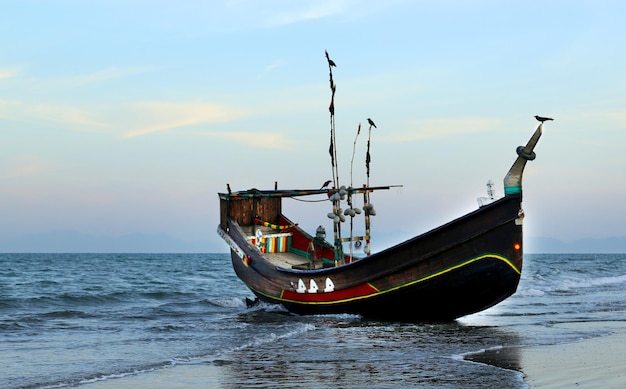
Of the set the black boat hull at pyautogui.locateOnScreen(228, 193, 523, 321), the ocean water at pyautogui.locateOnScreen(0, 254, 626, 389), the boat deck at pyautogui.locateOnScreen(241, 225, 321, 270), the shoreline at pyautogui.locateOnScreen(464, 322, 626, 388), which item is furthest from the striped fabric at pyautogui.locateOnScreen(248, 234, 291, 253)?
the shoreline at pyautogui.locateOnScreen(464, 322, 626, 388)

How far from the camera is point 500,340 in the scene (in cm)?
1467

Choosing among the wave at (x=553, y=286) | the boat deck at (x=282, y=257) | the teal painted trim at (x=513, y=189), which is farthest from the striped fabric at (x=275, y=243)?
the wave at (x=553, y=286)

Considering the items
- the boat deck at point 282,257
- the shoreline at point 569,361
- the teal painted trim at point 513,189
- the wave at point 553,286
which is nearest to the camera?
the shoreline at point 569,361

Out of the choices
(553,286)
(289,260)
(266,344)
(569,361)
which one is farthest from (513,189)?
(553,286)

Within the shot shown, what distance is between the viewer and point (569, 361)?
11.9 meters

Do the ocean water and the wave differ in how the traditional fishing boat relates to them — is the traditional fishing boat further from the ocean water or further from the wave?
the wave

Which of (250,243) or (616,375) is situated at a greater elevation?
(250,243)

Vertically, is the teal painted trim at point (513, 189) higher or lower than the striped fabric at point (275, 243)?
higher

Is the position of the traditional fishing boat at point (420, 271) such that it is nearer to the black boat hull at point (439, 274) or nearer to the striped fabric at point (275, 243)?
the black boat hull at point (439, 274)

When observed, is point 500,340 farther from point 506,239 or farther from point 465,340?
point 506,239

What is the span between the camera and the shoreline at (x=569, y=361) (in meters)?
10.2

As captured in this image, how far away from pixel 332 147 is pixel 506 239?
20.2 ft

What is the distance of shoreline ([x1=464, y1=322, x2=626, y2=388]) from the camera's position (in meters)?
10.2

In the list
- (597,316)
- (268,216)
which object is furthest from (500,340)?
(268,216)
